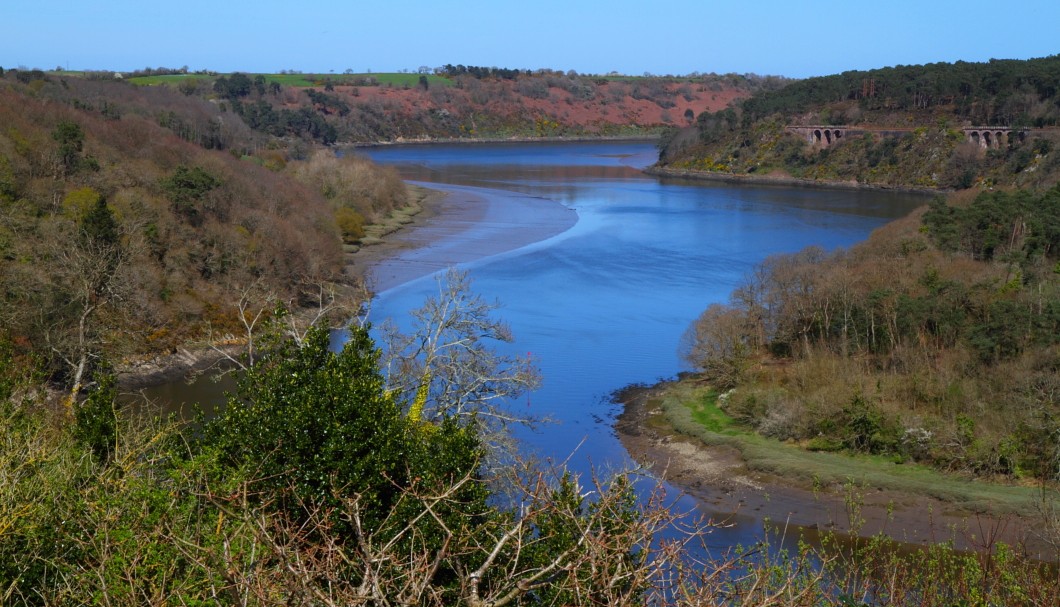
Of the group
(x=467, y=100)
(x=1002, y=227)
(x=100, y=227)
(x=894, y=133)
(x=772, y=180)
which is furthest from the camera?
(x=467, y=100)

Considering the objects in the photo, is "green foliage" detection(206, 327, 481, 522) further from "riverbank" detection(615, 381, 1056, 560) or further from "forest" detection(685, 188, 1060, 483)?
"forest" detection(685, 188, 1060, 483)

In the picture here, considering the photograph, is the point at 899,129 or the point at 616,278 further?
the point at 899,129

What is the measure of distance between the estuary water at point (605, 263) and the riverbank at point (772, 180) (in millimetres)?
2134

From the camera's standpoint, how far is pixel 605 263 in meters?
41.9

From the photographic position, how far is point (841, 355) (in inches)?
960

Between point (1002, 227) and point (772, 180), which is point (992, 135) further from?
point (1002, 227)

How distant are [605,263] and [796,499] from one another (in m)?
23.3

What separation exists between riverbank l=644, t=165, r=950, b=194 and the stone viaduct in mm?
6251

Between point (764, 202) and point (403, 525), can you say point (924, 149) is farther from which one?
point (403, 525)

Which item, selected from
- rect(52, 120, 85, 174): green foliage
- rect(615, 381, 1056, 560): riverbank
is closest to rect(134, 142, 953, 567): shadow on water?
rect(615, 381, 1056, 560): riverbank

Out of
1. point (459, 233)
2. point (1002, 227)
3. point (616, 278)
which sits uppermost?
point (1002, 227)

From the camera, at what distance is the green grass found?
59.3 feet

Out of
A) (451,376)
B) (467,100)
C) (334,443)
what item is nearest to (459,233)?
(451,376)

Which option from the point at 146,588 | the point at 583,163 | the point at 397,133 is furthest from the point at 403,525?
the point at 397,133
